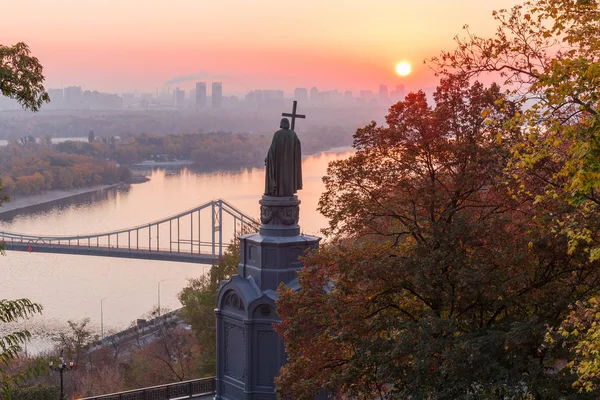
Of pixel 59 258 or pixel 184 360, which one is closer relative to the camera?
pixel 184 360

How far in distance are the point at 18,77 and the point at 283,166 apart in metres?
4.46

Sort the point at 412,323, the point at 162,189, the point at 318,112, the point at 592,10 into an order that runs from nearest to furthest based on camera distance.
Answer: the point at 592,10, the point at 412,323, the point at 162,189, the point at 318,112

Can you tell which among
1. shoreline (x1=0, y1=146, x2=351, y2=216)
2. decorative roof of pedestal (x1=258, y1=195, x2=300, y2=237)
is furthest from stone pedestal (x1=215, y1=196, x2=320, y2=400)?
shoreline (x1=0, y1=146, x2=351, y2=216)

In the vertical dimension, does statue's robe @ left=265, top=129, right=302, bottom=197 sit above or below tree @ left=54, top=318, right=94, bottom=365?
above

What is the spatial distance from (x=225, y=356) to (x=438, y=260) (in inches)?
152

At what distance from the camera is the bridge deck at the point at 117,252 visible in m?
45.7

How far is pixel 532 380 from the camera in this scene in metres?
6.65

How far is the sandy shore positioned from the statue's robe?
6027 cm

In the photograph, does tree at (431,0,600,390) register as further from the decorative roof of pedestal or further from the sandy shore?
the sandy shore

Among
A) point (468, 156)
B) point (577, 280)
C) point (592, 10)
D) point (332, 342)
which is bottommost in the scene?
point (332, 342)

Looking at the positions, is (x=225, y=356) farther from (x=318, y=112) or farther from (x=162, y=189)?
(x=318, y=112)

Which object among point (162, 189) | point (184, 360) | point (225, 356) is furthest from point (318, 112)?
point (225, 356)

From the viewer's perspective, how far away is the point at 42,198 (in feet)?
244

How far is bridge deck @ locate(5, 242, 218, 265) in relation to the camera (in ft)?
150
